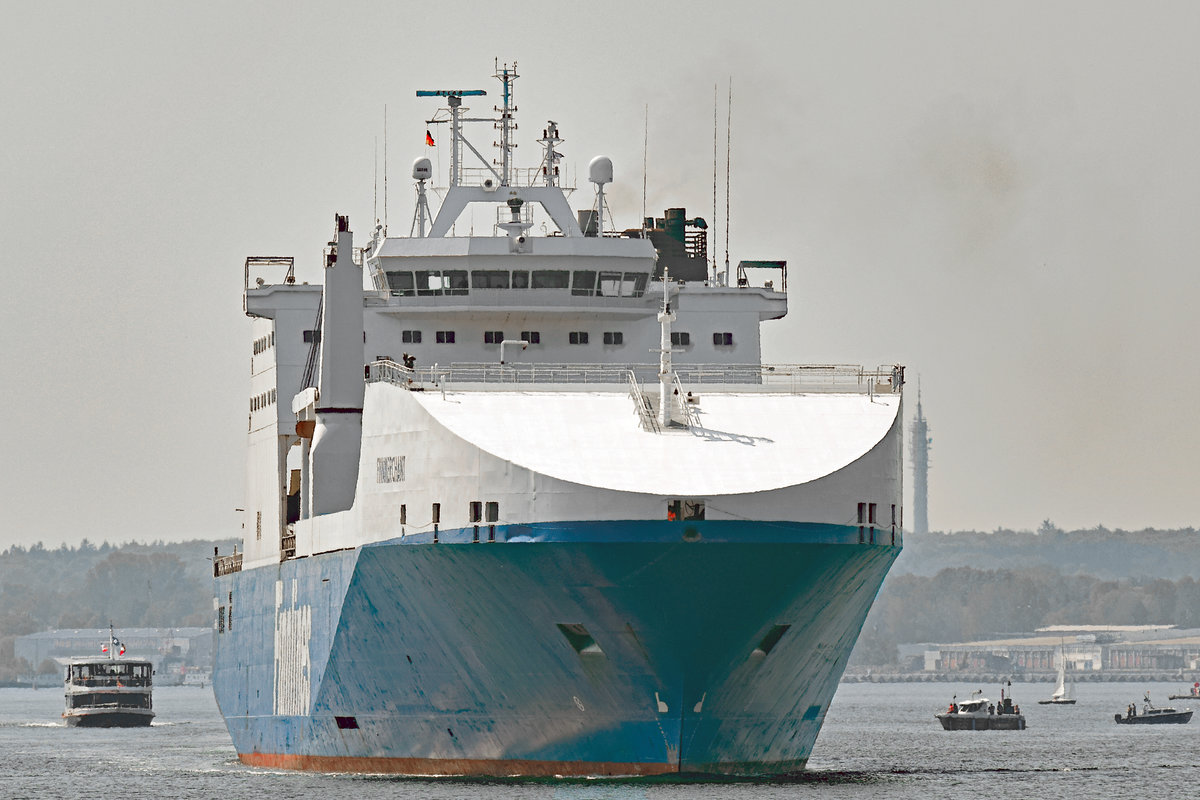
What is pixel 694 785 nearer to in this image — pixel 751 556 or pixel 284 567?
pixel 751 556

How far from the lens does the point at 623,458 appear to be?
47500 millimetres

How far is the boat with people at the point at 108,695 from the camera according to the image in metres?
111

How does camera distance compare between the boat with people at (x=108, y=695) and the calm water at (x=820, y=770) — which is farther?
the boat with people at (x=108, y=695)

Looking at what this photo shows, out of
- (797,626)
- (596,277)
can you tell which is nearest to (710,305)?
(596,277)

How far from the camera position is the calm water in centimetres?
4928

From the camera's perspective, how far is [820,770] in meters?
58.7

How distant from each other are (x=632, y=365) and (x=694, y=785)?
11.0 metres

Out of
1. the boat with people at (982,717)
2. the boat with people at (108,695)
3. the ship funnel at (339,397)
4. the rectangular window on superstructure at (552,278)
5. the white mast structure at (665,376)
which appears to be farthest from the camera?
the boat with people at (108,695)

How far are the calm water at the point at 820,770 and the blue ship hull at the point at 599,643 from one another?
84cm

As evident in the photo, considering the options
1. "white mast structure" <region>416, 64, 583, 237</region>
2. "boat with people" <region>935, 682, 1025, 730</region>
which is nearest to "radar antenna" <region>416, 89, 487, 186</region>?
"white mast structure" <region>416, 64, 583, 237</region>

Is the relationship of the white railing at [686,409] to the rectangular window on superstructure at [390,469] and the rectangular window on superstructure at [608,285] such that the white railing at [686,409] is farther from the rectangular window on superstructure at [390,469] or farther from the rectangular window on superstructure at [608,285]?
the rectangular window on superstructure at [608,285]

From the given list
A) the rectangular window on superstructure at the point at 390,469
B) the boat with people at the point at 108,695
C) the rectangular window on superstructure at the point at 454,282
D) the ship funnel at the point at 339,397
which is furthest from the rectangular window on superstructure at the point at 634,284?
the boat with people at the point at 108,695

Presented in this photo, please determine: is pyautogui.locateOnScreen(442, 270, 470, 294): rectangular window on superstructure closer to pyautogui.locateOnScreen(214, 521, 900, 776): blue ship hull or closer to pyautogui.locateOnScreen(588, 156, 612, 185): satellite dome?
pyautogui.locateOnScreen(588, 156, 612, 185): satellite dome

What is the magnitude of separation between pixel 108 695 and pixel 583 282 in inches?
2377
